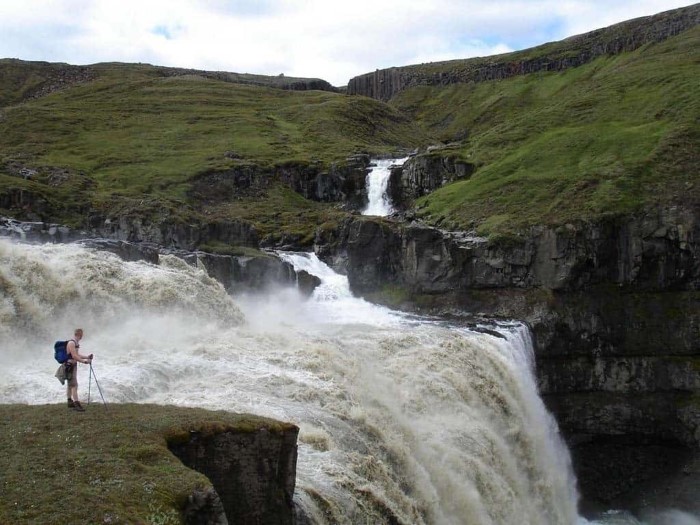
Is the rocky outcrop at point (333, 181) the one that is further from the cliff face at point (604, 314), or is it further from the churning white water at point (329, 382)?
the churning white water at point (329, 382)

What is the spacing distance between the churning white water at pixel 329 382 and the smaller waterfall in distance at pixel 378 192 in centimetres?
3744

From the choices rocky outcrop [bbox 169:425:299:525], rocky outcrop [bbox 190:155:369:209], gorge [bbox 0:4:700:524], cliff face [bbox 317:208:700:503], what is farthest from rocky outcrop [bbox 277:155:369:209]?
rocky outcrop [bbox 169:425:299:525]

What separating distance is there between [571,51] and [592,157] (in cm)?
11946

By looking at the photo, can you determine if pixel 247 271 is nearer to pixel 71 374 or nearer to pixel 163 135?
Answer: pixel 71 374

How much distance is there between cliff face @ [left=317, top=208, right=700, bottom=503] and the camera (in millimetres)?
44281

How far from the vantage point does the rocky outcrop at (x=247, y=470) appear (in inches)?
619

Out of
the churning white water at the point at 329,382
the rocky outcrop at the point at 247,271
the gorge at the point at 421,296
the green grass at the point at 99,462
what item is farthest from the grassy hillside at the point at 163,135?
the green grass at the point at 99,462

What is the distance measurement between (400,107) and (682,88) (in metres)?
121

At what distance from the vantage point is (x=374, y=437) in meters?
23.2

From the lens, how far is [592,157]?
6025 cm

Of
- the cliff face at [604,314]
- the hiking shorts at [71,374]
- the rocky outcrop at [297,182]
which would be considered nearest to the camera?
the hiking shorts at [71,374]

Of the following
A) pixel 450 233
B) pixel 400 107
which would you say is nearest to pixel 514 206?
pixel 450 233

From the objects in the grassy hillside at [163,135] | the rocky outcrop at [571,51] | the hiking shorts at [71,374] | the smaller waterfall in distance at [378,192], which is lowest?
Result: the hiking shorts at [71,374]

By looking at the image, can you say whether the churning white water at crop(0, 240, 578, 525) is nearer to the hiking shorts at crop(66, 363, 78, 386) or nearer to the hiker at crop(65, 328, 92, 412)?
the hiker at crop(65, 328, 92, 412)
